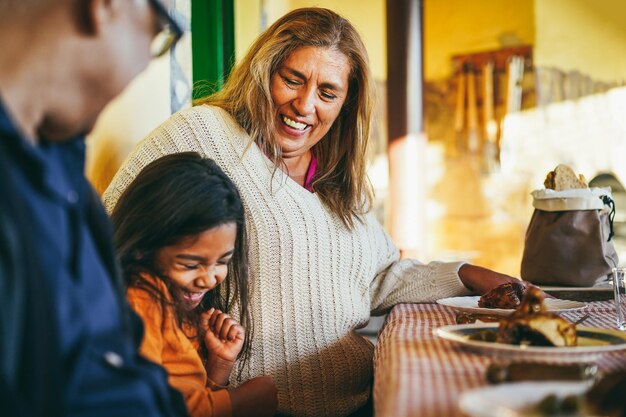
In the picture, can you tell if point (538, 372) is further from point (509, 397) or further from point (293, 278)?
point (293, 278)

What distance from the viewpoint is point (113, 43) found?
0.92m

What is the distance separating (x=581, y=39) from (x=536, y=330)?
21.0 feet

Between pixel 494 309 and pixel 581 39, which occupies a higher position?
pixel 581 39

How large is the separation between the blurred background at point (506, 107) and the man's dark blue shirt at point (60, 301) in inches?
222

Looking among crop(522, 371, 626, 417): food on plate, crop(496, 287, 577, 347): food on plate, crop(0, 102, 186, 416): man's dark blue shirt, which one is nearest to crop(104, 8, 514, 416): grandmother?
crop(496, 287, 577, 347): food on plate

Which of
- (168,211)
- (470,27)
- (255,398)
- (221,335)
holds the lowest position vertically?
(255,398)

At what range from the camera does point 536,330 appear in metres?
1.25

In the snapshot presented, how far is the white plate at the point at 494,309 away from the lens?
1.75 metres

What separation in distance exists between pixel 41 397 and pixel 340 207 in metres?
1.56

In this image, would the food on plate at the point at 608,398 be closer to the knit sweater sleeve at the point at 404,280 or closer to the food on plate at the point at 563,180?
the knit sweater sleeve at the point at 404,280

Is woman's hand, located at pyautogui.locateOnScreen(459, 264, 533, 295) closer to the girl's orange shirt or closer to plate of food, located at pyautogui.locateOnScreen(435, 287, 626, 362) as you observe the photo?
plate of food, located at pyautogui.locateOnScreen(435, 287, 626, 362)

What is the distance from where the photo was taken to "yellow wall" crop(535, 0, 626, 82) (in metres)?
6.88

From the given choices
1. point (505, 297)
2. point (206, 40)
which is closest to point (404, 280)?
point (505, 297)

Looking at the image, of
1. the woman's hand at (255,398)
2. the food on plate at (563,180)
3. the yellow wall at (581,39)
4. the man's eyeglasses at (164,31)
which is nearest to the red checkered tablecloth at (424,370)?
the woman's hand at (255,398)
